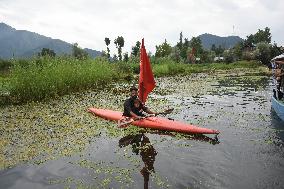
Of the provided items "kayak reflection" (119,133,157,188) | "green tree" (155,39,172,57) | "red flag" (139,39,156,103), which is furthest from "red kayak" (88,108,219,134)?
"green tree" (155,39,172,57)

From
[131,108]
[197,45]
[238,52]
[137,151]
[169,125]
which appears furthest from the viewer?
[197,45]

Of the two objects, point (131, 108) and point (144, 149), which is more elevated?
point (131, 108)

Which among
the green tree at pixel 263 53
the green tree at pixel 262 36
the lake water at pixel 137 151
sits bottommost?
the lake water at pixel 137 151

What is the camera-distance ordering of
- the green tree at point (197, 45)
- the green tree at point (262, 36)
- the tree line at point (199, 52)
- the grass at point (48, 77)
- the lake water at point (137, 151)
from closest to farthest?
1. the lake water at point (137, 151)
2. the grass at point (48, 77)
3. the tree line at point (199, 52)
4. the green tree at point (197, 45)
5. the green tree at point (262, 36)

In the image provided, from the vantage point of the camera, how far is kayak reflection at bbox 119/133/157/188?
7228 mm

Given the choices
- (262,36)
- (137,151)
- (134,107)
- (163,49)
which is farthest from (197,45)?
(137,151)

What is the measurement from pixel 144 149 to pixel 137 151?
0.69ft

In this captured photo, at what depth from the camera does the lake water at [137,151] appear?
677 cm

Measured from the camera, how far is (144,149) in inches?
347

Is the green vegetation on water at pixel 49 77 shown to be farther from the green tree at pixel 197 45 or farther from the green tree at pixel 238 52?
the green tree at pixel 197 45

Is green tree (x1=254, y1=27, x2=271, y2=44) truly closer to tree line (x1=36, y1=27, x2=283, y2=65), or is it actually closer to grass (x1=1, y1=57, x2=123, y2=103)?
tree line (x1=36, y1=27, x2=283, y2=65)

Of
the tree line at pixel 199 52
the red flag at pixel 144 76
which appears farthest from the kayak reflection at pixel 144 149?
the tree line at pixel 199 52

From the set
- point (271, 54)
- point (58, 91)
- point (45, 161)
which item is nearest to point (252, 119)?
point (45, 161)

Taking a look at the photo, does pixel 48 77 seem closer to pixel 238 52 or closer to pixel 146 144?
pixel 146 144
